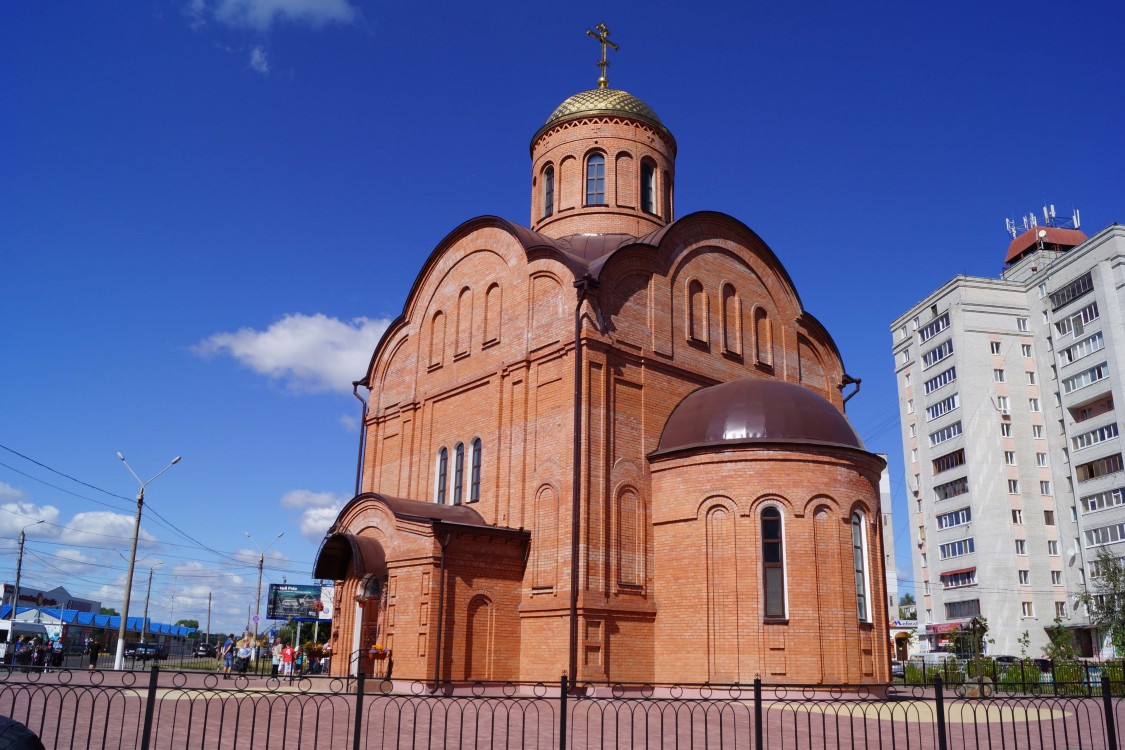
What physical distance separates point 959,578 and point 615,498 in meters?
34.7

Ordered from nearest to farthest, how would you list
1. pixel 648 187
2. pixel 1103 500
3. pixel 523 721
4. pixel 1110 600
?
pixel 523 721, pixel 648 187, pixel 1110 600, pixel 1103 500

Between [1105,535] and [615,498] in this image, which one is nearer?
[615,498]

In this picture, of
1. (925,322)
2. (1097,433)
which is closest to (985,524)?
(1097,433)

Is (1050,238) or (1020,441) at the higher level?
(1050,238)

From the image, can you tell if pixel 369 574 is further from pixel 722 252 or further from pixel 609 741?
pixel 722 252

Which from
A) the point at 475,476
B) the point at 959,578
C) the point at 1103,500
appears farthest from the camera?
the point at 959,578

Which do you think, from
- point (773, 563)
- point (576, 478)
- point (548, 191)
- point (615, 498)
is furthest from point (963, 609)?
point (576, 478)

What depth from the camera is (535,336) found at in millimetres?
18469

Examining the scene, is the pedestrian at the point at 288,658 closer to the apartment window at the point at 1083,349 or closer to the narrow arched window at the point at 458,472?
the narrow arched window at the point at 458,472

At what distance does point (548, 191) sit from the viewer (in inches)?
933

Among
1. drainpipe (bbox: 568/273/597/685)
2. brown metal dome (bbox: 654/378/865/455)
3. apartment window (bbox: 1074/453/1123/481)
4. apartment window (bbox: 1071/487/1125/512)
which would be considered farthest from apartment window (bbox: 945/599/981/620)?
drainpipe (bbox: 568/273/597/685)

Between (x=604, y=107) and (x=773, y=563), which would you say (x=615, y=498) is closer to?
(x=773, y=563)

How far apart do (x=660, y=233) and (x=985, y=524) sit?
32267mm

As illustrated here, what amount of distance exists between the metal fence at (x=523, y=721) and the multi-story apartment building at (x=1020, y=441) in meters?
29.6
